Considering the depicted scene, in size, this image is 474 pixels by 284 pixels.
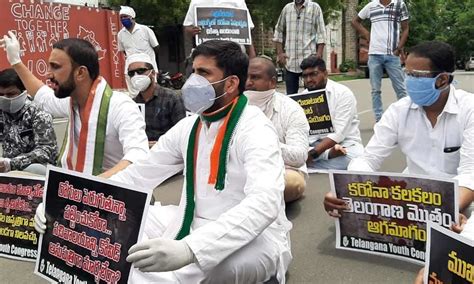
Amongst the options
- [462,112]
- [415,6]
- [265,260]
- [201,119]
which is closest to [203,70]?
[201,119]

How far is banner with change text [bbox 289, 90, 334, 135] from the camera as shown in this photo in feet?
17.4

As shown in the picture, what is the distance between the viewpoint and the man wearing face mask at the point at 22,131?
13.8 ft

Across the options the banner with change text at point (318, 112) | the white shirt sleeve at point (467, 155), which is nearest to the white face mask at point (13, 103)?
the banner with change text at point (318, 112)

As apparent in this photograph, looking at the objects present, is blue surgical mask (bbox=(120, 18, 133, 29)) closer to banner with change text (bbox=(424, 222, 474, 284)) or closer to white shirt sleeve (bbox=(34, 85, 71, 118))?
white shirt sleeve (bbox=(34, 85, 71, 118))

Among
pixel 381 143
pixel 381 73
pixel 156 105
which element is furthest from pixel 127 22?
pixel 381 143

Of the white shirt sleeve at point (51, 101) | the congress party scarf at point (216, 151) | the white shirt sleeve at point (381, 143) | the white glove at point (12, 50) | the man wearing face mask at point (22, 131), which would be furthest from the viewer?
the man wearing face mask at point (22, 131)

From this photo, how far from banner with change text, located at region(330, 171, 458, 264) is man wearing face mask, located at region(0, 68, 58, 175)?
2269mm

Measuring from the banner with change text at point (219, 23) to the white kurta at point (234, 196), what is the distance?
3.72 meters

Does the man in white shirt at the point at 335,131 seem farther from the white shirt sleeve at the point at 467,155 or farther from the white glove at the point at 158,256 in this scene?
the white glove at the point at 158,256

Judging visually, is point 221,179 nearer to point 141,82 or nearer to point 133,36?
point 141,82

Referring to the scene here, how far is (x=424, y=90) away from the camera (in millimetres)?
3215

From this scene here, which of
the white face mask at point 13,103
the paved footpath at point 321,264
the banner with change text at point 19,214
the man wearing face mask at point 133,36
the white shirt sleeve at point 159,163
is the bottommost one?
the paved footpath at point 321,264

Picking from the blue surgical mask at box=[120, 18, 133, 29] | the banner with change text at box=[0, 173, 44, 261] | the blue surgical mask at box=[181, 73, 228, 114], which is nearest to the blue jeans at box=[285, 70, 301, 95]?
the blue surgical mask at box=[120, 18, 133, 29]

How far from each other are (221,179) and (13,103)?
7.72ft
